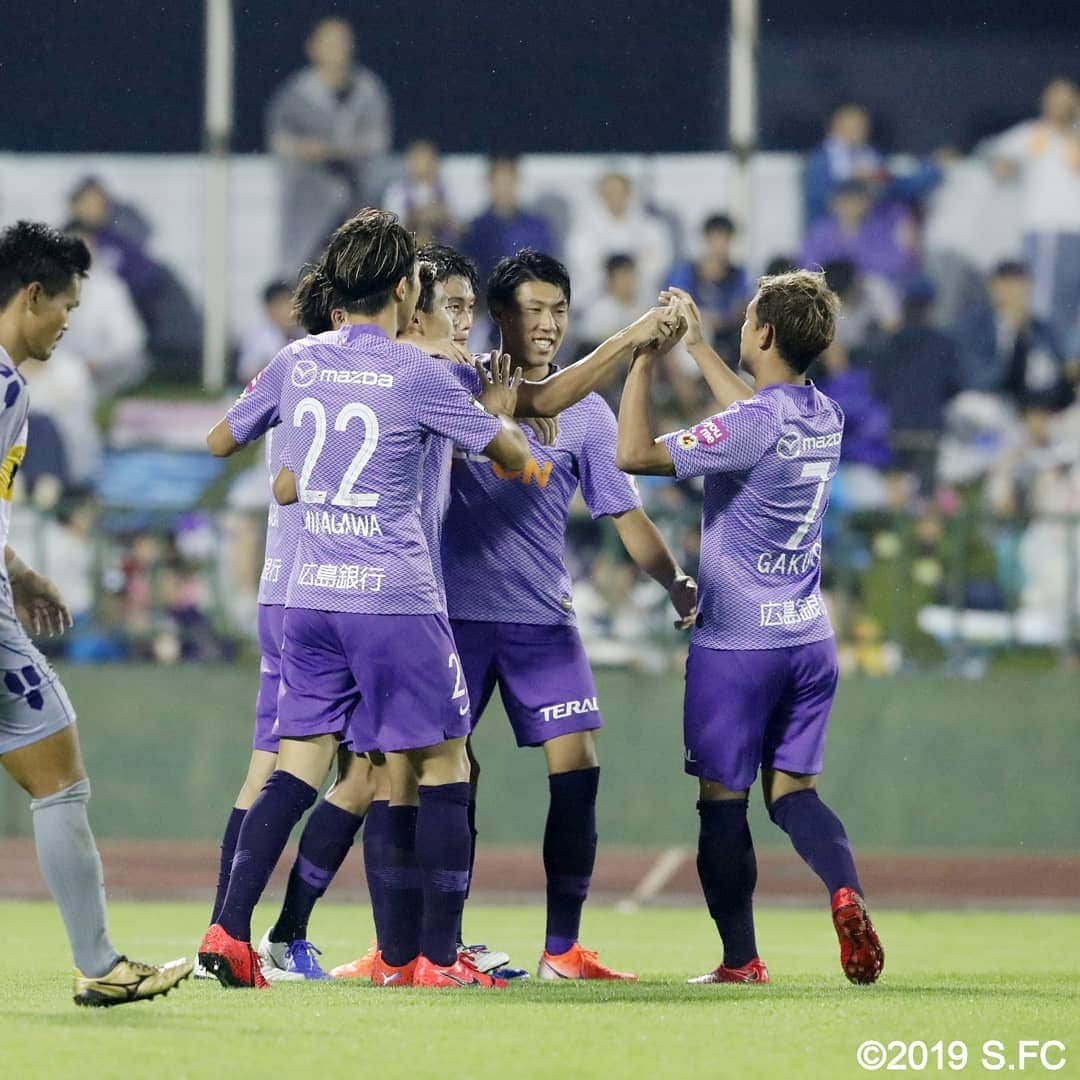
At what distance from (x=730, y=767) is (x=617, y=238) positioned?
9.83 meters

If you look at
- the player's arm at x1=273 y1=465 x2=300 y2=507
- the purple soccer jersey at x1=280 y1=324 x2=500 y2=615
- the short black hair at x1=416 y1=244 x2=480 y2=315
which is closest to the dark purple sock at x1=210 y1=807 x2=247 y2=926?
the player's arm at x1=273 y1=465 x2=300 y2=507

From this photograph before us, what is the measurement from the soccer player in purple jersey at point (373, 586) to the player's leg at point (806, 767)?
1079 mm

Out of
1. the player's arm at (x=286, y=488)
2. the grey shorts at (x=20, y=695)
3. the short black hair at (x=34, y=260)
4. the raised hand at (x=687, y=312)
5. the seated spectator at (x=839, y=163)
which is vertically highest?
the seated spectator at (x=839, y=163)

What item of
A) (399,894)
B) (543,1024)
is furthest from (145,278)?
(543,1024)

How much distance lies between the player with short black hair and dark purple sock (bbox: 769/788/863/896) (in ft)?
6.70

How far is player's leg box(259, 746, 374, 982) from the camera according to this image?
701 cm

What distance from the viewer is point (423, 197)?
52.1ft

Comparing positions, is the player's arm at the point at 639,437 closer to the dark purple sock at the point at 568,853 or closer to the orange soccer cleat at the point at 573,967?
the dark purple sock at the point at 568,853

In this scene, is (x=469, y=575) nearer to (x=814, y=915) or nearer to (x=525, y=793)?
(x=814, y=915)

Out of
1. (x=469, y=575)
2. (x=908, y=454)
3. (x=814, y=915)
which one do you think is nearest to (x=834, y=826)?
(x=469, y=575)

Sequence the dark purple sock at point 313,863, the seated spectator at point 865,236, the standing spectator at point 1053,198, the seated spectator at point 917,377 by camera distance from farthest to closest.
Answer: the standing spectator at point 1053,198 < the seated spectator at point 865,236 < the seated spectator at point 917,377 < the dark purple sock at point 313,863

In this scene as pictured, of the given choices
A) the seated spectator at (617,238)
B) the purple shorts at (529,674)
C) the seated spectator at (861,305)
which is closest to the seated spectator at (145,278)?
the seated spectator at (617,238)

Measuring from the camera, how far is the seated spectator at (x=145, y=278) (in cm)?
1628

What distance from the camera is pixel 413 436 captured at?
6090mm
